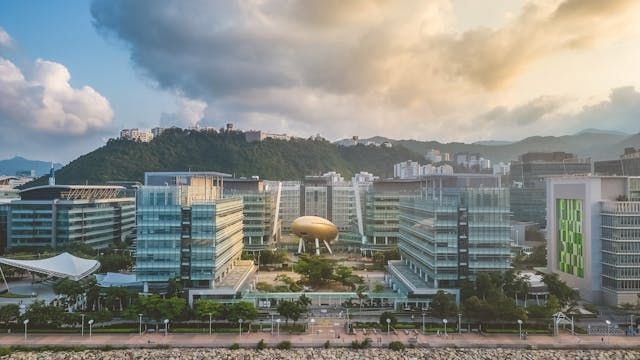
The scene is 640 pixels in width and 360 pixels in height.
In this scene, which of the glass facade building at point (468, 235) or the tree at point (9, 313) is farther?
the glass facade building at point (468, 235)

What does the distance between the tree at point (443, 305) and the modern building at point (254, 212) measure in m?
43.6

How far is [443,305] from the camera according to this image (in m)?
42.8

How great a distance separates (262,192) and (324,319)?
1654 inches

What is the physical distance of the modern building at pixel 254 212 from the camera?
270ft

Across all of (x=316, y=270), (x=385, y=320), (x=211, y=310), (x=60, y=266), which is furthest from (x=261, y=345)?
(x=60, y=266)

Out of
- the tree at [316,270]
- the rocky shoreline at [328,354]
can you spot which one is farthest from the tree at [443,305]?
the tree at [316,270]

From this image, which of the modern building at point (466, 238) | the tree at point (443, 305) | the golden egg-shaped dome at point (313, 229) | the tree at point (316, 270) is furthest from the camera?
the golden egg-shaped dome at point (313, 229)

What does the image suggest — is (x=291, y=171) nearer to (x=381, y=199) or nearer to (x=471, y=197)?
(x=381, y=199)

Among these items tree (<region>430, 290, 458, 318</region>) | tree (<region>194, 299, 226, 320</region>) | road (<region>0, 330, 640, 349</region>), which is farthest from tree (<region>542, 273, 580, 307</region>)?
tree (<region>194, 299, 226, 320</region>)

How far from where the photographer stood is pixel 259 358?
117 ft

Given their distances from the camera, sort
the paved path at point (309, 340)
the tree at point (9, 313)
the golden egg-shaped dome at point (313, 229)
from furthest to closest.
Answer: the golden egg-shaped dome at point (313, 229) → the tree at point (9, 313) → the paved path at point (309, 340)

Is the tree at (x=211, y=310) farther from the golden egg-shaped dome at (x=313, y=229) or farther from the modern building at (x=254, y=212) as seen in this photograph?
the modern building at (x=254, y=212)

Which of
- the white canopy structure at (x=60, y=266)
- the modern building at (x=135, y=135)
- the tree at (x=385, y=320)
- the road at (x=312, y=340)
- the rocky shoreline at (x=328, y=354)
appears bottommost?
the rocky shoreline at (x=328, y=354)

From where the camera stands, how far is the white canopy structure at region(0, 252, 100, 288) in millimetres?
51781
